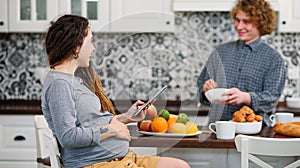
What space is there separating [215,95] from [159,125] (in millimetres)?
157

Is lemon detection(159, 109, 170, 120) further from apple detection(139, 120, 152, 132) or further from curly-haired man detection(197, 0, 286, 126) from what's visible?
curly-haired man detection(197, 0, 286, 126)

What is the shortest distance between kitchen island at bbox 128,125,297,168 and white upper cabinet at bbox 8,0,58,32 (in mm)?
1749

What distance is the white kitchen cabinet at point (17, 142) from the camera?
3.52 metres

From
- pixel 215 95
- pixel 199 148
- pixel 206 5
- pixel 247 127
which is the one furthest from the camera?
pixel 206 5

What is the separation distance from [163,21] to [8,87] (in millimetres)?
3078

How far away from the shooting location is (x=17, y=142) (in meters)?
3.55

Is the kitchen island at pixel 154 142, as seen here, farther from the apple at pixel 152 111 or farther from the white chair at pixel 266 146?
the white chair at pixel 266 146

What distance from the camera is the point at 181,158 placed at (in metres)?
1.45

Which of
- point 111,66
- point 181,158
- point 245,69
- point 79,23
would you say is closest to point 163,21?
point 111,66

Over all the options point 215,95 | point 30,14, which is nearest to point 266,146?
point 215,95

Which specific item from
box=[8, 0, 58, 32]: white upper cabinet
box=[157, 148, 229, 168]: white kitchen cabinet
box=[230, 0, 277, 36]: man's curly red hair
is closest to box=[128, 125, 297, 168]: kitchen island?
box=[157, 148, 229, 168]: white kitchen cabinet

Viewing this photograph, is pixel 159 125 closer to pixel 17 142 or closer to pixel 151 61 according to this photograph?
pixel 151 61

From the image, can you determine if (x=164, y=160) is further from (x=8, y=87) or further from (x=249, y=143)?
(x=8, y=87)

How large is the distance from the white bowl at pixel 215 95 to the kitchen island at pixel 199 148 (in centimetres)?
7
